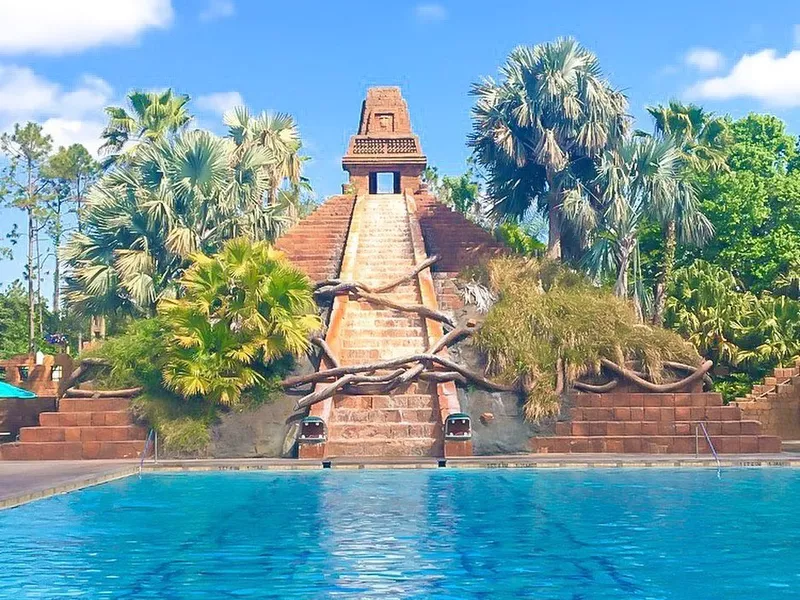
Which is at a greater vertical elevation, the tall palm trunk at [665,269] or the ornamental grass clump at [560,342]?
the tall palm trunk at [665,269]

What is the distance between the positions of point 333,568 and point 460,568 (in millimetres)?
1148

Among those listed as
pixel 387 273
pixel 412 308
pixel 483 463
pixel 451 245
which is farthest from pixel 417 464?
pixel 451 245

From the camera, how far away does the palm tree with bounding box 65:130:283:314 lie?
22.4 metres

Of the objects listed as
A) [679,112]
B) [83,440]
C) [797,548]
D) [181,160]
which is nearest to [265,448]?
Answer: [83,440]

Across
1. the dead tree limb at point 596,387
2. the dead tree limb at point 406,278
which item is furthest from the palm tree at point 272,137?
the dead tree limb at point 596,387

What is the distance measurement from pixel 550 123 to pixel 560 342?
761 cm

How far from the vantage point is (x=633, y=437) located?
62.6 feet

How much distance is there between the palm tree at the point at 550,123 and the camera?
2497cm

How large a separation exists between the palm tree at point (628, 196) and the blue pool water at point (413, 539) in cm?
963

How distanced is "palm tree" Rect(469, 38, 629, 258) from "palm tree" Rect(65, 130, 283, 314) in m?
7.03

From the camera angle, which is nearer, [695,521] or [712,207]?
[695,521]

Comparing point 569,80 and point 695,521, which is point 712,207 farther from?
point 695,521

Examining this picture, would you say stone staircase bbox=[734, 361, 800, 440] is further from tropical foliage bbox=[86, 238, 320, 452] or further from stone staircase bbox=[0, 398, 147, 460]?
stone staircase bbox=[0, 398, 147, 460]

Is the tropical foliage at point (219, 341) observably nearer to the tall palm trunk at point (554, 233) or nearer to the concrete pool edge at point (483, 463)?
the concrete pool edge at point (483, 463)
